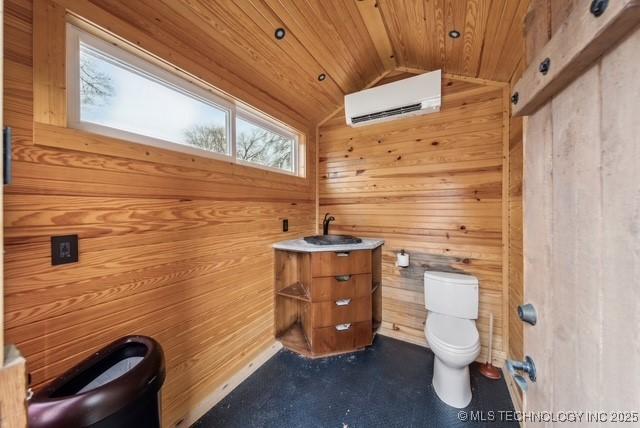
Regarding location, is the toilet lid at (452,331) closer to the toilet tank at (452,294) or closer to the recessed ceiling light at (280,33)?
→ the toilet tank at (452,294)

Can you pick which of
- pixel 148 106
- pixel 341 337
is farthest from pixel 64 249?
pixel 341 337

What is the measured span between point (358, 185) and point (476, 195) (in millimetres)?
1060

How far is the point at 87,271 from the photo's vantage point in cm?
102

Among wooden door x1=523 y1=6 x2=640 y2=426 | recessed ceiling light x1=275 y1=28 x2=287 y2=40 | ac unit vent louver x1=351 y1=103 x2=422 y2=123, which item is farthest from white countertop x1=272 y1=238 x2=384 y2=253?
recessed ceiling light x1=275 y1=28 x2=287 y2=40

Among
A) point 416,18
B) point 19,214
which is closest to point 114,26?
point 19,214

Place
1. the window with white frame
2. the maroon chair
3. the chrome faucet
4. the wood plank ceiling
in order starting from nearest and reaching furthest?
the maroon chair < the window with white frame < the wood plank ceiling < the chrome faucet

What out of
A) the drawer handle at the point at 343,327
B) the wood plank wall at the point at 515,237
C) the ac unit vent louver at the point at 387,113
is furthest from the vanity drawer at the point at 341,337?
the ac unit vent louver at the point at 387,113

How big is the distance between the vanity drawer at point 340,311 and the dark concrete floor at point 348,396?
A: 33 cm

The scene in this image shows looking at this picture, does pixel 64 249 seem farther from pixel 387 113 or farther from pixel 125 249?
pixel 387 113

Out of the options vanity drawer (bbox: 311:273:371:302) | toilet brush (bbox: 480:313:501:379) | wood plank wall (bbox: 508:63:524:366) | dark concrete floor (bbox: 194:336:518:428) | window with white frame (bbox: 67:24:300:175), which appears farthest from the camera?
vanity drawer (bbox: 311:273:371:302)

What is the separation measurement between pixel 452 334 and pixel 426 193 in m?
1.17

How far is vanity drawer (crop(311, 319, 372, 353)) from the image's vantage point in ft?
6.39

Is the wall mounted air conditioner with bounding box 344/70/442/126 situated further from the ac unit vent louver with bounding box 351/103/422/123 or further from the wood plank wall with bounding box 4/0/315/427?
the wood plank wall with bounding box 4/0/315/427

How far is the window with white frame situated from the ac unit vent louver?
990 millimetres
